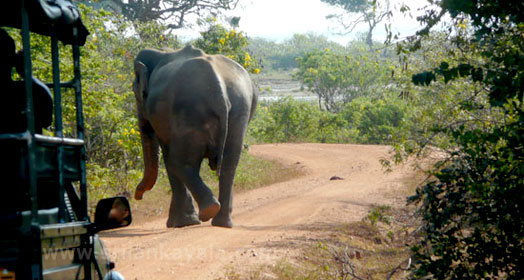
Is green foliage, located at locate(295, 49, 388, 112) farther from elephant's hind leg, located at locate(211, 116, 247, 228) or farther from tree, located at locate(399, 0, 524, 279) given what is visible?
tree, located at locate(399, 0, 524, 279)

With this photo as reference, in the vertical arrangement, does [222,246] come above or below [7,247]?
below

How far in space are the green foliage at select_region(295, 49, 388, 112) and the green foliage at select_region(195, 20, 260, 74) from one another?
15.6 metres

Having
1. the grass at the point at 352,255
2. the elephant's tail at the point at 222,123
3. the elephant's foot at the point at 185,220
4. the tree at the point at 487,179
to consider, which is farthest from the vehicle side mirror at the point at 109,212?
the elephant's foot at the point at 185,220

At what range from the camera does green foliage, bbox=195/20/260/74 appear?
16.0 meters

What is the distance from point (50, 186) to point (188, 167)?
16.2ft

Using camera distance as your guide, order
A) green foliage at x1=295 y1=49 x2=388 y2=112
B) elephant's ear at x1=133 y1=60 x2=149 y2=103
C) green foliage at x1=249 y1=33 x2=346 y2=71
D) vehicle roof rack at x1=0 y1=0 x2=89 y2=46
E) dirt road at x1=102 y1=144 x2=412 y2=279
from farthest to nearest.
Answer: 1. green foliage at x1=249 y1=33 x2=346 y2=71
2. green foliage at x1=295 y1=49 x2=388 y2=112
3. elephant's ear at x1=133 y1=60 x2=149 y2=103
4. dirt road at x1=102 y1=144 x2=412 y2=279
5. vehicle roof rack at x1=0 y1=0 x2=89 y2=46

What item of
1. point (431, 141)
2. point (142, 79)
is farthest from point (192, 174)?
point (431, 141)

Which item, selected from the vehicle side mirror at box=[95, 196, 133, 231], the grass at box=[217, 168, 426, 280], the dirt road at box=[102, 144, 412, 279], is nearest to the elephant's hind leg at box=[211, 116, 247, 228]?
the dirt road at box=[102, 144, 412, 279]

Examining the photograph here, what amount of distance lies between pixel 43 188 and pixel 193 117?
195 inches

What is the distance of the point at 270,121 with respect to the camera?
26.5m

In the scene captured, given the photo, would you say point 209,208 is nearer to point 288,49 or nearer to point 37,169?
point 37,169

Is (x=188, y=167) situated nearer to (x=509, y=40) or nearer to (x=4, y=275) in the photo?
(x=509, y=40)

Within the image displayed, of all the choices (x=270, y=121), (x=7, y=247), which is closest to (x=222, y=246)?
(x=7, y=247)

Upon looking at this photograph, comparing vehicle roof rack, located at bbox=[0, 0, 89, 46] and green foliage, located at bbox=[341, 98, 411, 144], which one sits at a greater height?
vehicle roof rack, located at bbox=[0, 0, 89, 46]
